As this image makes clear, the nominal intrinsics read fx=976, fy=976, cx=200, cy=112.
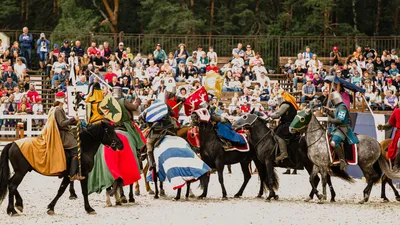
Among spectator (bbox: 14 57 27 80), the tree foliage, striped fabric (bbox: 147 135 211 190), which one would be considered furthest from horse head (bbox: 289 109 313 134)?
the tree foliage

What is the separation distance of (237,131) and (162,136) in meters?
2.03

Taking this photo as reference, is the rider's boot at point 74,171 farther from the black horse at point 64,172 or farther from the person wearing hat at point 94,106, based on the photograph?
the person wearing hat at point 94,106

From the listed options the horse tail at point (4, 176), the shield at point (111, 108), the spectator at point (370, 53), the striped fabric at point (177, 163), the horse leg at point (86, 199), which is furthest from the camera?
the spectator at point (370, 53)

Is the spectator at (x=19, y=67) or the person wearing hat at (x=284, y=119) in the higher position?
the spectator at (x=19, y=67)

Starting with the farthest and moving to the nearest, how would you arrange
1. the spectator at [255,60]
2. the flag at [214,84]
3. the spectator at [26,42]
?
the spectator at [26,42]
the spectator at [255,60]
the flag at [214,84]

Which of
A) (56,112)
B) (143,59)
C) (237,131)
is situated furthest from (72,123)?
(143,59)

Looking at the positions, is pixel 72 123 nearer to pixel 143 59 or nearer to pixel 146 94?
pixel 146 94

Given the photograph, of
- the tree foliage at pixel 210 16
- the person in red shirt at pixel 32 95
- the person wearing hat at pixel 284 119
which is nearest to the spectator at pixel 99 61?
the person in red shirt at pixel 32 95

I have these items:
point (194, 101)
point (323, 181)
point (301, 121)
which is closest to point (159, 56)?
point (194, 101)

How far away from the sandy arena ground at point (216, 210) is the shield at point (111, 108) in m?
1.61

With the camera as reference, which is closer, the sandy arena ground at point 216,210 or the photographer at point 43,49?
the sandy arena ground at point 216,210

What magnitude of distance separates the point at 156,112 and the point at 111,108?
123cm

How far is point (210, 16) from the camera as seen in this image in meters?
46.9

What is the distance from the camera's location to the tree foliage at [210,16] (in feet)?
147
